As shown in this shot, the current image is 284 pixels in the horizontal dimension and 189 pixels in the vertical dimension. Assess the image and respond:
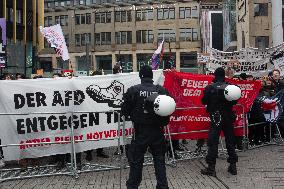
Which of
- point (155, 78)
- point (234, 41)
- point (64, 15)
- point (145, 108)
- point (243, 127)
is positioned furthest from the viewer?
point (64, 15)

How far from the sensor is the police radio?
6562 millimetres

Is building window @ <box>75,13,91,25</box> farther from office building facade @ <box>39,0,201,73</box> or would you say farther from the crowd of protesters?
the crowd of protesters

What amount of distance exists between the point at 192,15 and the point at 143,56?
10689 mm

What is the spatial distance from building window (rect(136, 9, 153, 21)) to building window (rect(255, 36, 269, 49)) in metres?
43.5

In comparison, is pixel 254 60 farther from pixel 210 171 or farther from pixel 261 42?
pixel 261 42

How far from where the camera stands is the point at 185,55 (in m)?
82.8

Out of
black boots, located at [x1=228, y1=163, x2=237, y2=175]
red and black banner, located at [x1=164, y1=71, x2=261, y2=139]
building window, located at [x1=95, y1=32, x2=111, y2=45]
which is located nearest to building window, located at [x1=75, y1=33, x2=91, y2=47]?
building window, located at [x1=95, y1=32, x2=111, y2=45]

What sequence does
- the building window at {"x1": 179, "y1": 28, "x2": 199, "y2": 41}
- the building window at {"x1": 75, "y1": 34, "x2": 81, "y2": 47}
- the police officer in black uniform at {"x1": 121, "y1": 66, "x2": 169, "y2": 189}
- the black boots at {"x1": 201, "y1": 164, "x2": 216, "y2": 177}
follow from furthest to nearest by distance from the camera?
1. the building window at {"x1": 75, "y1": 34, "x2": 81, "y2": 47}
2. the building window at {"x1": 179, "y1": 28, "x2": 199, "y2": 41}
3. the black boots at {"x1": 201, "y1": 164, "x2": 216, "y2": 177}
4. the police officer in black uniform at {"x1": 121, "y1": 66, "x2": 169, "y2": 189}

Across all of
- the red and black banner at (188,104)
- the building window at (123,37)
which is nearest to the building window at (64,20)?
the building window at (123,37)

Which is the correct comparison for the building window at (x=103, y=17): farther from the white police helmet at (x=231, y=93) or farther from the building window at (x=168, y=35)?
the white police helmet at (x=231, y=93)

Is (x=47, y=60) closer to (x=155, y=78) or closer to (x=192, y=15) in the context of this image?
(x=192, y=15)

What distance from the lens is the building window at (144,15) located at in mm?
84688

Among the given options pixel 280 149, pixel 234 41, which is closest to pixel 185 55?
pixel 234 41

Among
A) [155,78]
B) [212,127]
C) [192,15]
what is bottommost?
[212,127]
